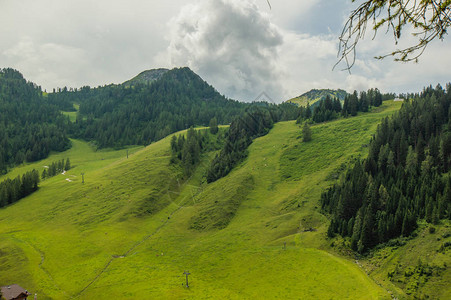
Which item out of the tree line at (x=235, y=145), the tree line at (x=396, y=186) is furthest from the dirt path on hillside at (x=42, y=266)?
the tree line at (x=235, y=145)

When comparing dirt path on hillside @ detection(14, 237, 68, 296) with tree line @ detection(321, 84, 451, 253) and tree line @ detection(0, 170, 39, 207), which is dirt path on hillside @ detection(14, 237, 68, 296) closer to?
tree line @ detection(0, 170, 39, 207)

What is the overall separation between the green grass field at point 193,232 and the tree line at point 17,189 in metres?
5.98

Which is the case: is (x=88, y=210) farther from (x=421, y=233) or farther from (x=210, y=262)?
(x=421, y=233)

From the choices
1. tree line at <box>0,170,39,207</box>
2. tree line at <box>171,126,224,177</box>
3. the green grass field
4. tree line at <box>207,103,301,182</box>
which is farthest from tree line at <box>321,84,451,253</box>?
tree line at <box>0,170,39,207</box>

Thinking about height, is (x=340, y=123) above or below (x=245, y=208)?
above

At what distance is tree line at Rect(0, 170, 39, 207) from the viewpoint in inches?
5285

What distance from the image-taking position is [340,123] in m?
165

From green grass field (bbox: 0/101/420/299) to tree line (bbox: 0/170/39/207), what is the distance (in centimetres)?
598

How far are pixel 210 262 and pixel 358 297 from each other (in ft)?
128

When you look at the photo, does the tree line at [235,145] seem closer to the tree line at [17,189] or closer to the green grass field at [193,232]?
the green grass field at [193,232]

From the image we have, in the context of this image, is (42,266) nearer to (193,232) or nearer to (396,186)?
(193,232)

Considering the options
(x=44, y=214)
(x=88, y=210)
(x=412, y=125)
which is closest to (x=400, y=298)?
(x=412, y=125)

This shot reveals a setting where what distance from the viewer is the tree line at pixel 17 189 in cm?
13425

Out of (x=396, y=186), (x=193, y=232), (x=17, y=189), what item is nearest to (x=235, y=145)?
(x=193, y=232)
